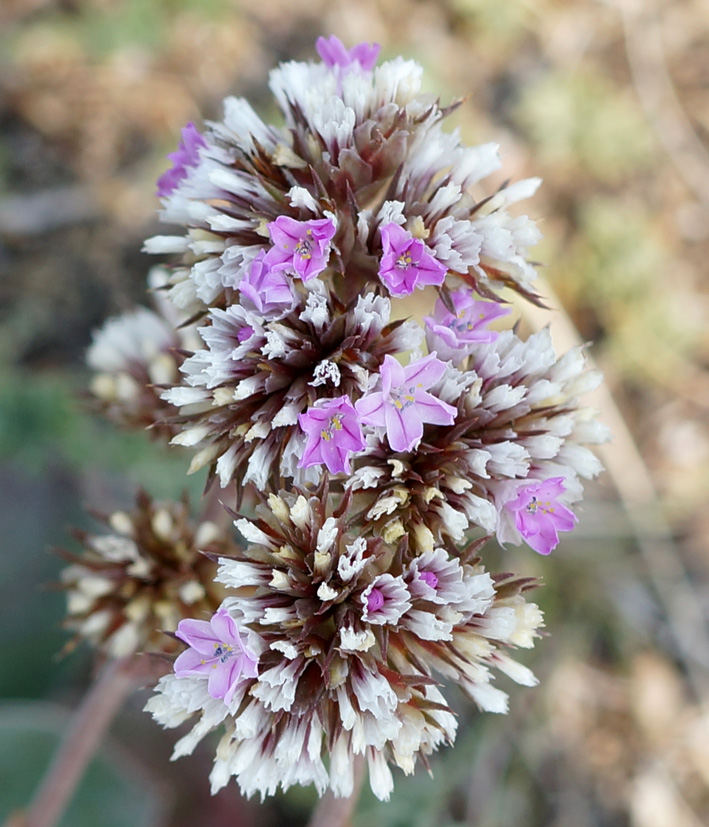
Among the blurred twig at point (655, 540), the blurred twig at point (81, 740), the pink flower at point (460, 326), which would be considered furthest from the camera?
the blurred twig at point (655, 540)

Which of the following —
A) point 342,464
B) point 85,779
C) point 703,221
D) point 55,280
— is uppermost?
point 55,280

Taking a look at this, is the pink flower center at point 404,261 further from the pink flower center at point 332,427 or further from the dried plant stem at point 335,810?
the dried plant stem at point 335,810

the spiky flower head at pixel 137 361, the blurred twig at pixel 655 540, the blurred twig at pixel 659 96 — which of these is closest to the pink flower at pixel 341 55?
the spiky flower head at pixel 137 361

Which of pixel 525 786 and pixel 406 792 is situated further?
pixel 525 786

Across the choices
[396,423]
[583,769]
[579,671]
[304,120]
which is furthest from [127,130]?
[583,769]

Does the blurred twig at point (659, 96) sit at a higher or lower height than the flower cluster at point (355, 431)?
higher

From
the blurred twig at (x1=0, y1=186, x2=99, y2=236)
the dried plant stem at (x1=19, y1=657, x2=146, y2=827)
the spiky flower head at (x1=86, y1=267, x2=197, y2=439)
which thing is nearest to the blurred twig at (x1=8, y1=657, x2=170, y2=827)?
the dried plant stem at (x1=19, y1=657, x2=146, y2=827)

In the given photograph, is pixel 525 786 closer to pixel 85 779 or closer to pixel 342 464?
pixel 85 779
